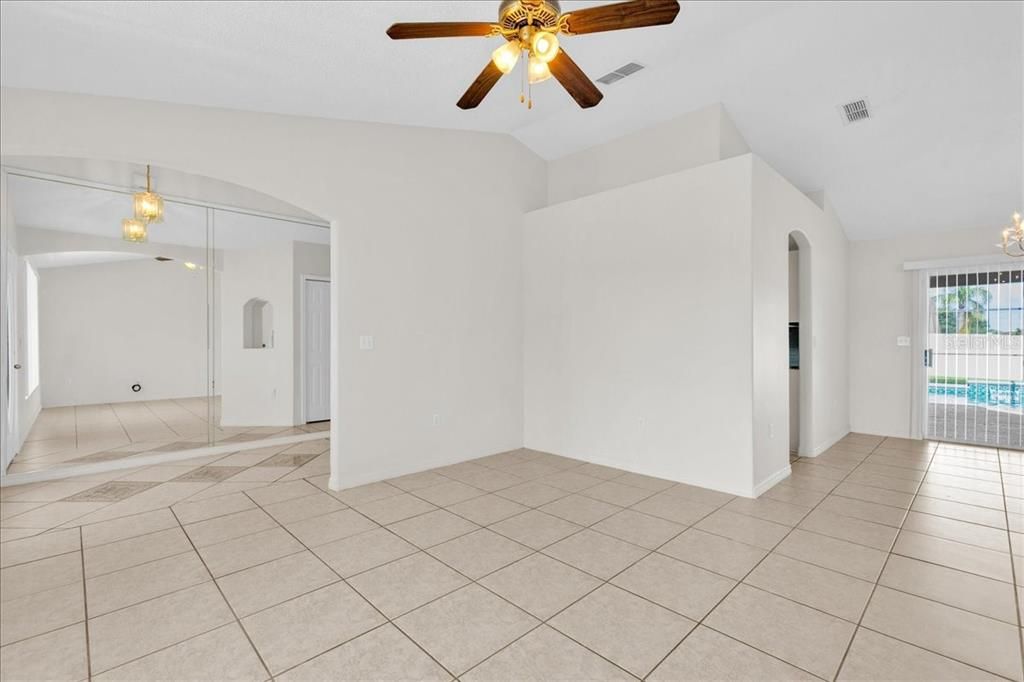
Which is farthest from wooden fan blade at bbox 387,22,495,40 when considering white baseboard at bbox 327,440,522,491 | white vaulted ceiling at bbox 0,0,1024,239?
white baseboard at bbox 327,440,522,491

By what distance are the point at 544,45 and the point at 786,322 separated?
138 inches

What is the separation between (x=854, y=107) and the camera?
13.6ft

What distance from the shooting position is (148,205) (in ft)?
15.0

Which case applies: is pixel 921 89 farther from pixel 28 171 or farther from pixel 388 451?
pixel 28 171

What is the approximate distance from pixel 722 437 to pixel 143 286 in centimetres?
628

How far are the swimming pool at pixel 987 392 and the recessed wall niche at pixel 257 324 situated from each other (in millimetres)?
8812

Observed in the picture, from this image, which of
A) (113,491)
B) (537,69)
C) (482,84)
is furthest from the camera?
(113,491)

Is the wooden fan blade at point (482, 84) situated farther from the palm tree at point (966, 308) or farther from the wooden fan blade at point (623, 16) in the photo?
the palm tree at point (966, 308)

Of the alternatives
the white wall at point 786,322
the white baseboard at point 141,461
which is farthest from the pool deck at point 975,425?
the white baseboard at point 141,461

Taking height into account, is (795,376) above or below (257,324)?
below

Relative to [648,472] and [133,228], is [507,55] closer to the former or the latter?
[648,472]

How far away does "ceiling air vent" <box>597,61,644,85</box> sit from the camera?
155 inches

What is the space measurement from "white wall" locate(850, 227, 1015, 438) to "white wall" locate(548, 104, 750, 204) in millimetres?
2942

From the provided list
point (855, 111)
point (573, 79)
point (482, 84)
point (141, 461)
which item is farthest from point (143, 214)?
point (855, 111)
